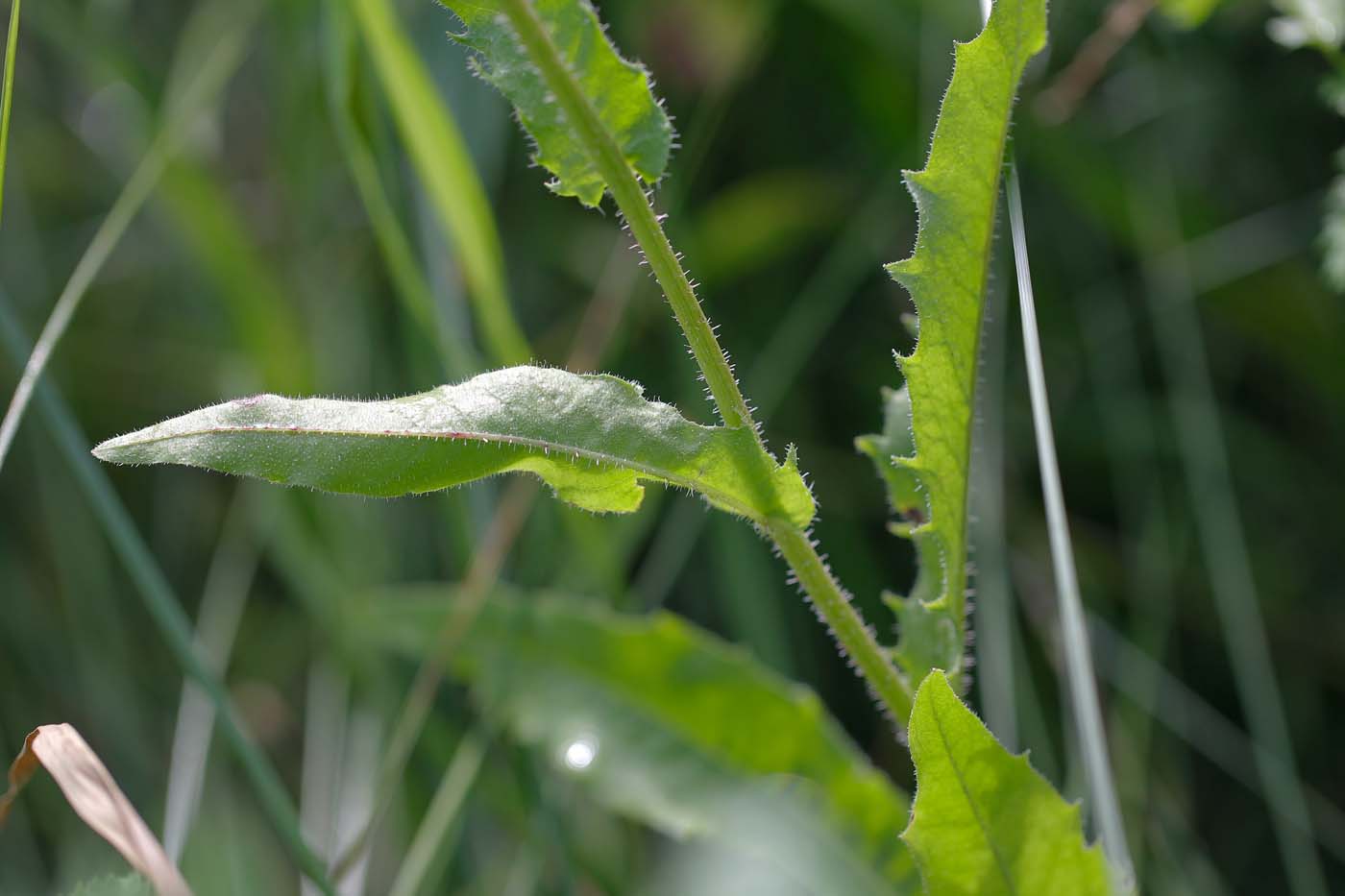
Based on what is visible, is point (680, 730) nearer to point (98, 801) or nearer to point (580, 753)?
point (580, 753)

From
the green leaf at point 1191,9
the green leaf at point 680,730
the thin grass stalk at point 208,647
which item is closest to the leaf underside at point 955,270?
the green leaf at point 680,730

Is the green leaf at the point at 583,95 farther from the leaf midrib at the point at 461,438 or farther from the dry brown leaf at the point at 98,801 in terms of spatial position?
the dry brown leaf at the point at 98,801

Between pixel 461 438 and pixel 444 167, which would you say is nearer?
pixel 461 438

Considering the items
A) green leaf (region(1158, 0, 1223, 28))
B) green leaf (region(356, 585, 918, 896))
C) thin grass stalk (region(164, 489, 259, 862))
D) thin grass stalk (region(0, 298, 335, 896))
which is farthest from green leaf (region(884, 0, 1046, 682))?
thin grass stalk (region(164, 489, 259, 862))

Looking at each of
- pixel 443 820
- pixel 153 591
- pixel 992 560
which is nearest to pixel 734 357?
pixel 992 560

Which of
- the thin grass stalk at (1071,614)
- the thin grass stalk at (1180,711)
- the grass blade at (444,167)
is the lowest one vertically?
the thin grass stalk at (1071,614)

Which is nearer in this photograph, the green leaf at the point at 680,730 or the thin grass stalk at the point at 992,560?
the green leaf at the point at 680,730
